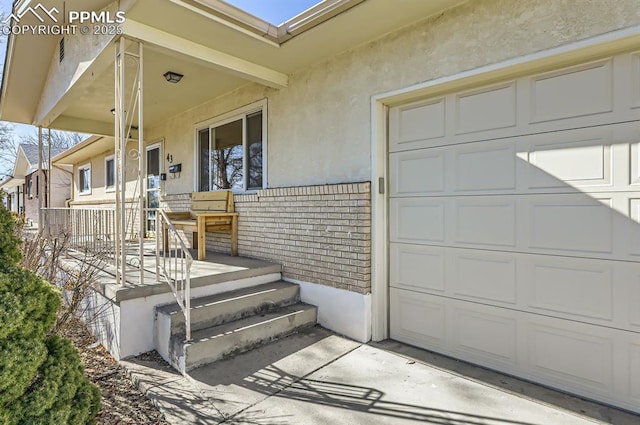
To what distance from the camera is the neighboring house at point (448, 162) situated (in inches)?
104

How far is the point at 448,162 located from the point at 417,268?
1148 mm

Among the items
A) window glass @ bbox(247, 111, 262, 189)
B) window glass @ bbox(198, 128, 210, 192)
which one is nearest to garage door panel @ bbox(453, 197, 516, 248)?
window glass @ bbox(247, 111, 262, 189)

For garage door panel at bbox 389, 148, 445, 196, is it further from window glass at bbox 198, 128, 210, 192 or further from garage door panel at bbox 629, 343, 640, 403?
window glass at bbox 198, 128, 210, 192

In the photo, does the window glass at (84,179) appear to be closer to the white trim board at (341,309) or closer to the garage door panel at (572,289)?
the white trim board at (341,309)

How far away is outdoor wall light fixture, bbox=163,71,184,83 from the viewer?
4.94 meters

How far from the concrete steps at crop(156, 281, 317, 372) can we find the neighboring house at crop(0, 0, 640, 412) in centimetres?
38

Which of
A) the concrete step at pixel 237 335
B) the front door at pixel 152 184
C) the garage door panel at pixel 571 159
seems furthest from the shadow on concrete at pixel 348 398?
the front door at pixel 152 184

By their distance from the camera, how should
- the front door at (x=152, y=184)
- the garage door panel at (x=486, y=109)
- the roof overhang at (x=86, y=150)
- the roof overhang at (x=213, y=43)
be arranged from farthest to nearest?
1. the roof overhang at (x=86, y=150)
2. the front door at (x=152, y=184)
3. the roof overhang at (x=213, y=43)
4. the garage door panel at (x=486, y=109)

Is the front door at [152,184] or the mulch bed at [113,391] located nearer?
the mulch bed at [113,391]

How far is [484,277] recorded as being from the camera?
10.7ft

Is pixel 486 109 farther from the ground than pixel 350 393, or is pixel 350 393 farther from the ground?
pixel 486 109

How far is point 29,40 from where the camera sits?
5.07 m

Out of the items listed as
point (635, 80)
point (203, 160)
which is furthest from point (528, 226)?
point (203, 160)

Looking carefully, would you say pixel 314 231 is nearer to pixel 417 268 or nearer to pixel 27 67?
pixel 417 268
